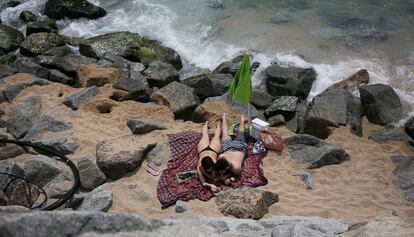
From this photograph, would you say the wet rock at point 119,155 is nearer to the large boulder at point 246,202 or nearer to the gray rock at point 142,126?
the gray rock at point 142,126

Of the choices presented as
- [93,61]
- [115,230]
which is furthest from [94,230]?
[93,61]

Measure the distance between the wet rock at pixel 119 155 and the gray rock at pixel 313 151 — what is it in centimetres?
252

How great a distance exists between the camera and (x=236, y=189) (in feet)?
21.2

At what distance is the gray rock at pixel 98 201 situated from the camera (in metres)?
5.89

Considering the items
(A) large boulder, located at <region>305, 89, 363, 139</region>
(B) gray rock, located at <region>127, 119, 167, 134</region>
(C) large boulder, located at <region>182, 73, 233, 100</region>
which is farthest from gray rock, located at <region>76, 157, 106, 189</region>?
(A) large boulder, located at <region>305, 89, 363, 139</region>

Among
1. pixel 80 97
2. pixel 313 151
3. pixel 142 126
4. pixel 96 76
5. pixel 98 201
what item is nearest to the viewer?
pixel 98 201

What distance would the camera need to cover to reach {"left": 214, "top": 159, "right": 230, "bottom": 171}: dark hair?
6730 mm

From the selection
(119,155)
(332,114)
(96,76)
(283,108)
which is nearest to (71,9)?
(96,76)

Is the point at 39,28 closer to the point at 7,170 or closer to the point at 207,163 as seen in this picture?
the point at 7,170

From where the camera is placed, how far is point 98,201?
19.8 ft

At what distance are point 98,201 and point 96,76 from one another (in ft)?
14.3

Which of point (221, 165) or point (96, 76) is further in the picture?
point (96, 76)

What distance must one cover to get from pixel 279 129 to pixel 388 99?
2624 millimetres

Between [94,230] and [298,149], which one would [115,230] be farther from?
[298,149]
